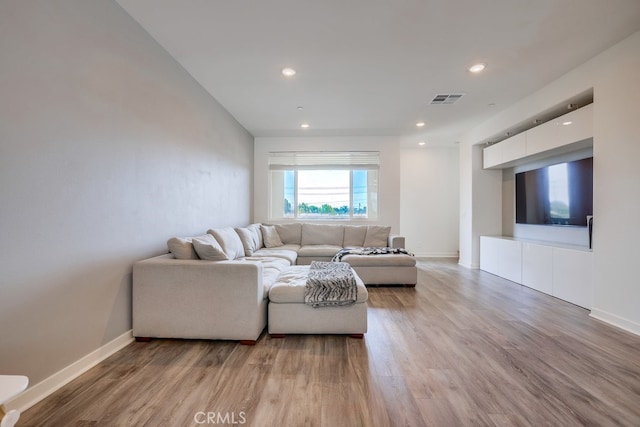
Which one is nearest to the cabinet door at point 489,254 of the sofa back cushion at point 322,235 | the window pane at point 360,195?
the window pane at point 360,195

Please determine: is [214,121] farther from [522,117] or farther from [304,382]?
[522,117]

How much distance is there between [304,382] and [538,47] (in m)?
3.51

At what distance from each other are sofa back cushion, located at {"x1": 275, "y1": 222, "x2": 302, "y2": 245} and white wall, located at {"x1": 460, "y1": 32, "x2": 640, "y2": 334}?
4121 millimetres

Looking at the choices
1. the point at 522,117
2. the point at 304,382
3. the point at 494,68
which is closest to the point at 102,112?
the point at 304,382

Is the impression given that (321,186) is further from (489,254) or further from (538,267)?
(538,267)

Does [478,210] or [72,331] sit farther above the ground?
[478,210]

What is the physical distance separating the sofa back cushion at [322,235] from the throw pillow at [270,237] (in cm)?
51

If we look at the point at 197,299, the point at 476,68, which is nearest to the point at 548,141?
the point at 476,68

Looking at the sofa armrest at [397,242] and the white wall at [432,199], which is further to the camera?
the white wall at [432,199]

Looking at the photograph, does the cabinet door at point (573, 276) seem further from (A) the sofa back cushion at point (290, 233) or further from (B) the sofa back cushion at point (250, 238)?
(B) the sofa back cushion at point (250, 238)

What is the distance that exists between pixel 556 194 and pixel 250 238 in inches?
176

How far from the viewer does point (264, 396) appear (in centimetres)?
156

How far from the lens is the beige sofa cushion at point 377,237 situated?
5016 mm

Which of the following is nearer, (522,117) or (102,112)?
(102,112)
